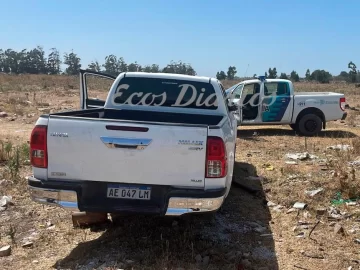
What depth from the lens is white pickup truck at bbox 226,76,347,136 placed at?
40.1ft

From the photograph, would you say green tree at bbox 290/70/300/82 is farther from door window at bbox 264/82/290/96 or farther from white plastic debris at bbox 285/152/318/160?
white plastic debris at bbox 285/152/318/160

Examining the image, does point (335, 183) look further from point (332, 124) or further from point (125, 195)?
point (332, 124)

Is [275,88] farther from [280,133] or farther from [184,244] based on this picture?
[184,244]

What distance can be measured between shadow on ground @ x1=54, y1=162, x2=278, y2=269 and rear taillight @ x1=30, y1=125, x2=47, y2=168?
38.3 inches

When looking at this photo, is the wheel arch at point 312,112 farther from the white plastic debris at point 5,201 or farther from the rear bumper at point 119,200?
the rear bumper at point 119,200

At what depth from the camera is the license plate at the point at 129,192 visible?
3801mm

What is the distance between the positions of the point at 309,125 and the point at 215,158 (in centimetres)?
942

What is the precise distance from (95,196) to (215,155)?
1147 millimetres

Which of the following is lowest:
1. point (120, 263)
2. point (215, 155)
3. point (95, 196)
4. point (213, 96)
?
point (120, 263)

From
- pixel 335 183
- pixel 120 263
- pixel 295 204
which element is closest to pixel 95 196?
pixel 120 263

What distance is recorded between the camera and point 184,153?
369cm

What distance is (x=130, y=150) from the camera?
370cm

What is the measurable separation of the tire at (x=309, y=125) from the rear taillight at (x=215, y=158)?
922 cm

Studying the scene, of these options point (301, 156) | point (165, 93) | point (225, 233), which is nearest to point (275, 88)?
point (301, 156)
